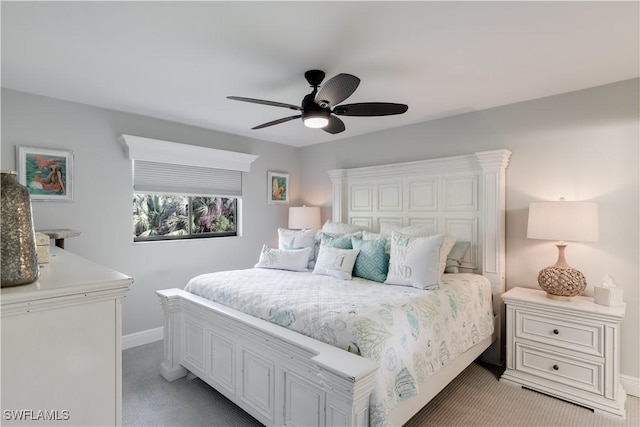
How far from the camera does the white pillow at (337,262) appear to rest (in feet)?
9.61

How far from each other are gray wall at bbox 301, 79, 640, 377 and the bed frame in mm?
170

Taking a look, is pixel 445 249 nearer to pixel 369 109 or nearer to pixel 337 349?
pixel 369 109

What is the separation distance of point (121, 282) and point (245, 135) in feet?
12.0

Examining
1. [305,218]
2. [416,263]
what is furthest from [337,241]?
[305,218]

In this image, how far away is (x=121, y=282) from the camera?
3.02 feet

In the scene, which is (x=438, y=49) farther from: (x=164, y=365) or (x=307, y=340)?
(x=164, y=365)

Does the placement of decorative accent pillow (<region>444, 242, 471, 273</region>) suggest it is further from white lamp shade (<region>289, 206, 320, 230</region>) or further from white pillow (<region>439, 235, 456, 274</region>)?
white lamp shade (<region>289, 206, 320, 230</region>)

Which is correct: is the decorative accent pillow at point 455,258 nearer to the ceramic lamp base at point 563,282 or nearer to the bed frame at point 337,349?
the bed frame at point 337,349

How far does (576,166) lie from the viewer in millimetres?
2750

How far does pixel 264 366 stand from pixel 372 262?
1.32m

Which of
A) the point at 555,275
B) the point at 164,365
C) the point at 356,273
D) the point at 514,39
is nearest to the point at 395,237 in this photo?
the point at 356,273

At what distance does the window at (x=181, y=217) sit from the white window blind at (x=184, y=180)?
13 cm

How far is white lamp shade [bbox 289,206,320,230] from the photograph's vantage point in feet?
14.6

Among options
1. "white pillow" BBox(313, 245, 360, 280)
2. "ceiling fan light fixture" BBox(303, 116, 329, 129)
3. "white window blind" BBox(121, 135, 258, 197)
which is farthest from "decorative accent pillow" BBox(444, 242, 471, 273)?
"white window blind" BBox(121, 135, 258, 197)
